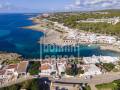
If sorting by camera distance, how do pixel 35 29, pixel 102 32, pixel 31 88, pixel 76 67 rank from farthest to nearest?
pixel 35 29
pixel 102 32
pixel 76 67
pixel 31 88

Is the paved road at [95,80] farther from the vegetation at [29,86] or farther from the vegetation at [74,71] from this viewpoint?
the vegetation at [29,86]

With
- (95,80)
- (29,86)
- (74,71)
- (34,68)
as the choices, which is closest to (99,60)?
(74,71)

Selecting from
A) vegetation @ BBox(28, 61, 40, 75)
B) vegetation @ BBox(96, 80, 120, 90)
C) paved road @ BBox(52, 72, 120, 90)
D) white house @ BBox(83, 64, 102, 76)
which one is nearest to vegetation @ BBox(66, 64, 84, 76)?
white house @ BBox(83, 64, 102, 76)

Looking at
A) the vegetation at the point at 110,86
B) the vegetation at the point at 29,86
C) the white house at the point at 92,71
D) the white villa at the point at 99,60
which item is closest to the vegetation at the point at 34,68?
the vegetation at the point at 29,86

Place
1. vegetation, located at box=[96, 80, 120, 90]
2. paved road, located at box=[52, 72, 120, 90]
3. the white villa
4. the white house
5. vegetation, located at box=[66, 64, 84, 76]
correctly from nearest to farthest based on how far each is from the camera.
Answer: vegetation, located at box=[96, 80, 120, 90] → paved road, located at box=[52, 72, 120, 90] → vegetation, located at box=[66, 64, 84, 76] → the white house → the white villa

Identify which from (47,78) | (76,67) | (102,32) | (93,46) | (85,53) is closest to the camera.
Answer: (47,78)

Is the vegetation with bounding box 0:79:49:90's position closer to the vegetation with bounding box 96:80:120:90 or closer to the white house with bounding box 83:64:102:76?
the vegetation with bounding box 96:80:120:90

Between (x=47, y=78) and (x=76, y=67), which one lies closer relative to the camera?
(x=47, y=78)

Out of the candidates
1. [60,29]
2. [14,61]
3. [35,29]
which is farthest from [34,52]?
[35,29]

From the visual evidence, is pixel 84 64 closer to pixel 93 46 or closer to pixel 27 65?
pixel 27 65
